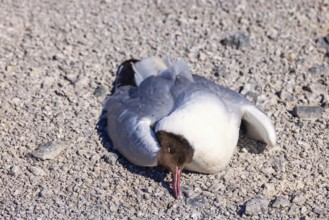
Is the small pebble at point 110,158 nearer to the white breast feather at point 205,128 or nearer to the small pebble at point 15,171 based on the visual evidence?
the white breast feather at point 205,128

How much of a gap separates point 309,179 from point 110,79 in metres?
1.85

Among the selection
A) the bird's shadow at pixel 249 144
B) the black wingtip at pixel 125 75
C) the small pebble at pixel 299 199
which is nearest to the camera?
the small pebble at pixel 299 199

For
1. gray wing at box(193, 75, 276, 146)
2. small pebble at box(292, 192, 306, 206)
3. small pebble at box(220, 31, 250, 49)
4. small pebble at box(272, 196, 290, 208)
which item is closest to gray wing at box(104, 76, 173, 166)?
gray wing at box(193, 75, 276, 146)

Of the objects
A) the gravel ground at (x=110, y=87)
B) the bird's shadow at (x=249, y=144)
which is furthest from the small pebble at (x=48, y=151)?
the bird's shadow at (x=249, y=144)

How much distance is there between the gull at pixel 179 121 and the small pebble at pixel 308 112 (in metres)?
0.45

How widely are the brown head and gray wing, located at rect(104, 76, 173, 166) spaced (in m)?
0.05

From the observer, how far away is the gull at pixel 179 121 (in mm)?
5625

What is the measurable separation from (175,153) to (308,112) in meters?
1.34

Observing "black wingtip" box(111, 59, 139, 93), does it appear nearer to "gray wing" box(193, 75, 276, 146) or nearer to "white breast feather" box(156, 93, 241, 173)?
"gray wing" box(193, 75, 276, 146)

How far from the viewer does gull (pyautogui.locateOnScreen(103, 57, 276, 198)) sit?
5625 mm

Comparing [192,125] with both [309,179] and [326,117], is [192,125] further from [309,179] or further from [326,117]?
[326,117]

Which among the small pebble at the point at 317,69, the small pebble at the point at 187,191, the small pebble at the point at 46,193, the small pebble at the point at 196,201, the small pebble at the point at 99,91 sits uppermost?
the small pebble at the point at 317,69

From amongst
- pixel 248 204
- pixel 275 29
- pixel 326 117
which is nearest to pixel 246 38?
pixel 275 29

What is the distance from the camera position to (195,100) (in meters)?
5.84
